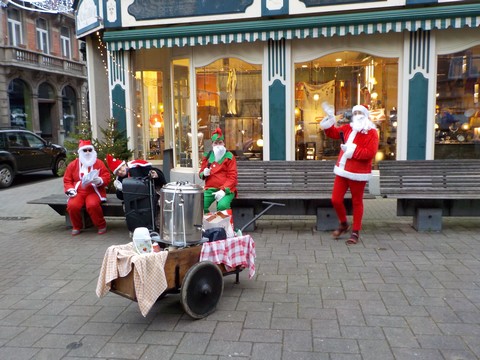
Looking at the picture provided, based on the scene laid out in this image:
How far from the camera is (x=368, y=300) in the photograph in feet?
13.9

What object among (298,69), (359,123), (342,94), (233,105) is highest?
(298,69)

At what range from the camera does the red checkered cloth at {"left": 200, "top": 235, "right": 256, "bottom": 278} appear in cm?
410

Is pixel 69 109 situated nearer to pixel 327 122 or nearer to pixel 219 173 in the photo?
pixel 219 173

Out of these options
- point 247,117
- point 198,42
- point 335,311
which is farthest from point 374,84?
point 335,311

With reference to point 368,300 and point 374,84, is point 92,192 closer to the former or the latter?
point 368,300

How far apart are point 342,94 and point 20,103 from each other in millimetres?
25191

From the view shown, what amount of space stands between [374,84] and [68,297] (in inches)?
303

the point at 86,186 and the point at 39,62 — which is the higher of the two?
the point at 39,62

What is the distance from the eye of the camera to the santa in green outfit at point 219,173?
255 inches

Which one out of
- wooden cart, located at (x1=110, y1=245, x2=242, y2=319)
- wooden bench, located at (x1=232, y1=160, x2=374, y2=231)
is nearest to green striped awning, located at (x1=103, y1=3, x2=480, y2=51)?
wooden bench, located at (x1=232, y1=160, x2=374, y2=231)

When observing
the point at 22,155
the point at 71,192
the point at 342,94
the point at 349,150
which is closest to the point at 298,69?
the point at 342,94

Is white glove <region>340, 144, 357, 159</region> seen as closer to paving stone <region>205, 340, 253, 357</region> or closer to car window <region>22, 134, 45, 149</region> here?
paving stone <region>205, 340, 253, 357</region>

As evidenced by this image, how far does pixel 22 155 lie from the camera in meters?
13.9

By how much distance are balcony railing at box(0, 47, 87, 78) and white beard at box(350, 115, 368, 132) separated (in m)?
26.1
